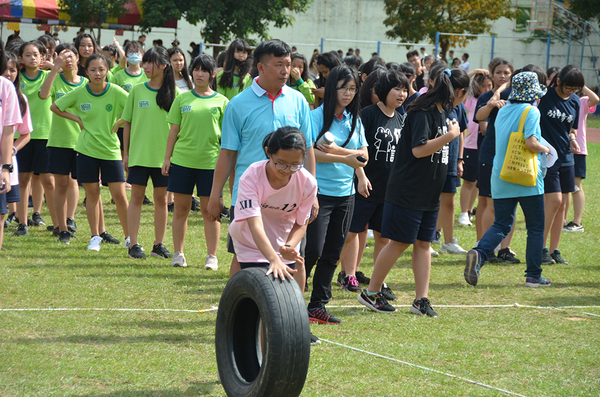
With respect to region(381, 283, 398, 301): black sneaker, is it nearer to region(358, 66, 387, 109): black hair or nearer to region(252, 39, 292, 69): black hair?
region(358, 66, 387, 109): black hair

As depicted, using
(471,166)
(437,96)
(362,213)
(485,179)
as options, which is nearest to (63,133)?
(362,213)

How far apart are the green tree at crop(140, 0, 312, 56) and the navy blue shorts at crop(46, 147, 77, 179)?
74.5 feet

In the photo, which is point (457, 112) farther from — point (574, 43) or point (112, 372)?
point (574, 43)

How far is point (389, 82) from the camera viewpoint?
5578 mm

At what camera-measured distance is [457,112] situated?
729 cm

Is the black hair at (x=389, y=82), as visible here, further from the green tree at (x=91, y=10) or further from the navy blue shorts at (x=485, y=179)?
the green tree at (x=91, y=10)

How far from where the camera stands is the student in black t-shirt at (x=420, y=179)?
522cm

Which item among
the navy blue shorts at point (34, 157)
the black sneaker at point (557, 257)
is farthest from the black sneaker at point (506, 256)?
the navy blue shorts at point (34, 157)

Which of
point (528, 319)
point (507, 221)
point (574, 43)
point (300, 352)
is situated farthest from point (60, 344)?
point (574, 43)

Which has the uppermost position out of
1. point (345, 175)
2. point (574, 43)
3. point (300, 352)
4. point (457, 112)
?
point (574, 43)

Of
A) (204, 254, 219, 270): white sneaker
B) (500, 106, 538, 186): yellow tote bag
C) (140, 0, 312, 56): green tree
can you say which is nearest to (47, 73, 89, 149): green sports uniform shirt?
(204, 254, 219, 270): white sneaker

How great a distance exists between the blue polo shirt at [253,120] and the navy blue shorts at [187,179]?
2378mm

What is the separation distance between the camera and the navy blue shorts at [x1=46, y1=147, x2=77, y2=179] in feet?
25.6

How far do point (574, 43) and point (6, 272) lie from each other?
3710 cm
